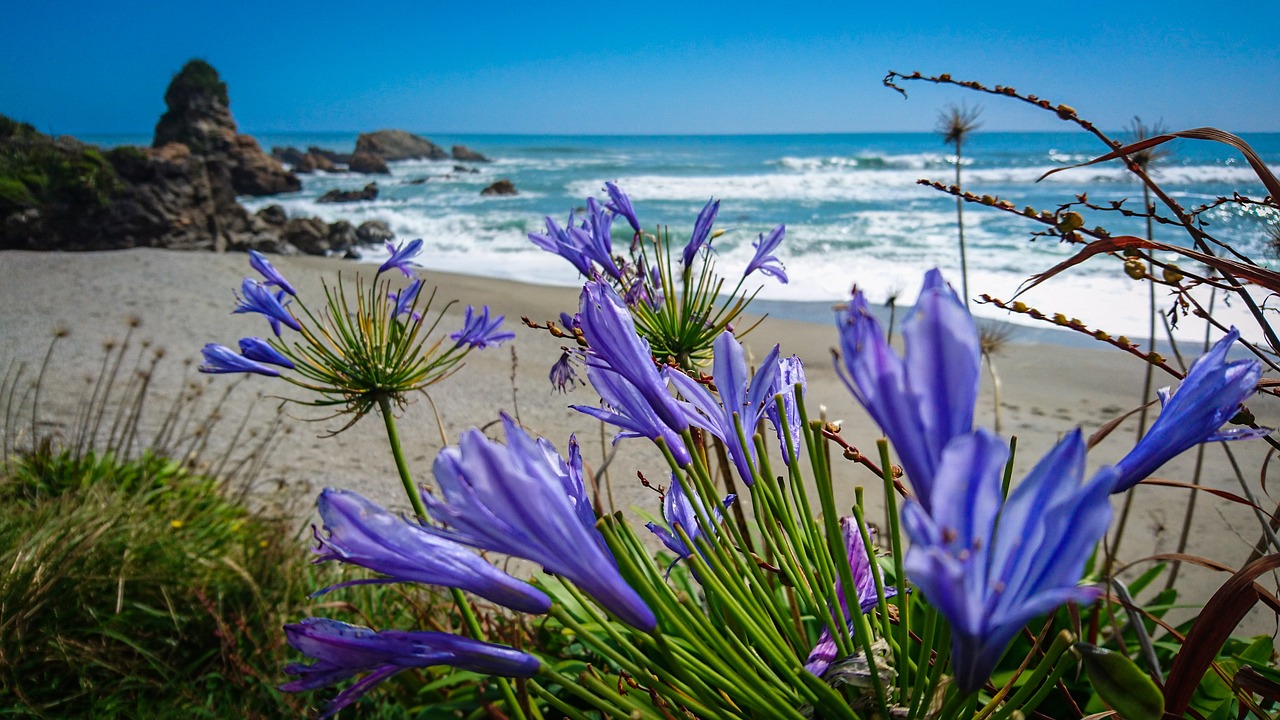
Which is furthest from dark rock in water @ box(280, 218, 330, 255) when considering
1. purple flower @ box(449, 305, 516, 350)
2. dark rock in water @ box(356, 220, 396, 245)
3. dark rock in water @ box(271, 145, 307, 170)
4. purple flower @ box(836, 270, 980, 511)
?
dark rock in water @ box(271, 145, 307, 170)

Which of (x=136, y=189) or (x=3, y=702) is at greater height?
(x=136, y=189)

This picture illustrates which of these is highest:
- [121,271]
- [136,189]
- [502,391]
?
[136,189]

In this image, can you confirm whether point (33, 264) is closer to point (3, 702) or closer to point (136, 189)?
point (136, 189)

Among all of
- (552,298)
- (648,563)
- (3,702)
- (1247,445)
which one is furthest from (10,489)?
(552,298)

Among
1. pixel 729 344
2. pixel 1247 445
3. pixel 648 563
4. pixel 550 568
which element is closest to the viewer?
pixel 550 568

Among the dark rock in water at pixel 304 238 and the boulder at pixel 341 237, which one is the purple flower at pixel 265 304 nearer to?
the dark rock in water at pixel 304 238

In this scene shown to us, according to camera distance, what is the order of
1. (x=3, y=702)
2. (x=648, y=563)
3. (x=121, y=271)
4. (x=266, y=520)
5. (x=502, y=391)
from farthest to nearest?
(x=121, y=271)
(x=502, y=391)
(x=266, y=520)
(x=3, y=702)
(x=648, y=563)

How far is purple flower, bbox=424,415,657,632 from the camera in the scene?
536 millimetres

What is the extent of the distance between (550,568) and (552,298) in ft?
42.0

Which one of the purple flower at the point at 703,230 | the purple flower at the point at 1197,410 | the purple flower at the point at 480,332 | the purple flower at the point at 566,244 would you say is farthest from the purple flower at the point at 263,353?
the purple flower at the point at 1197,410

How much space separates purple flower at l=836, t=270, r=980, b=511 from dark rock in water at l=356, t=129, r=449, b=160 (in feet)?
190

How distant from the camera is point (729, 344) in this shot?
803 mm

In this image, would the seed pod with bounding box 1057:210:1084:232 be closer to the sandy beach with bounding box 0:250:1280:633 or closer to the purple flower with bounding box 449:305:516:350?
the purple flower with bounding box 449:305:516:350

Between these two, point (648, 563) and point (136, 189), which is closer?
point (648, 563)
